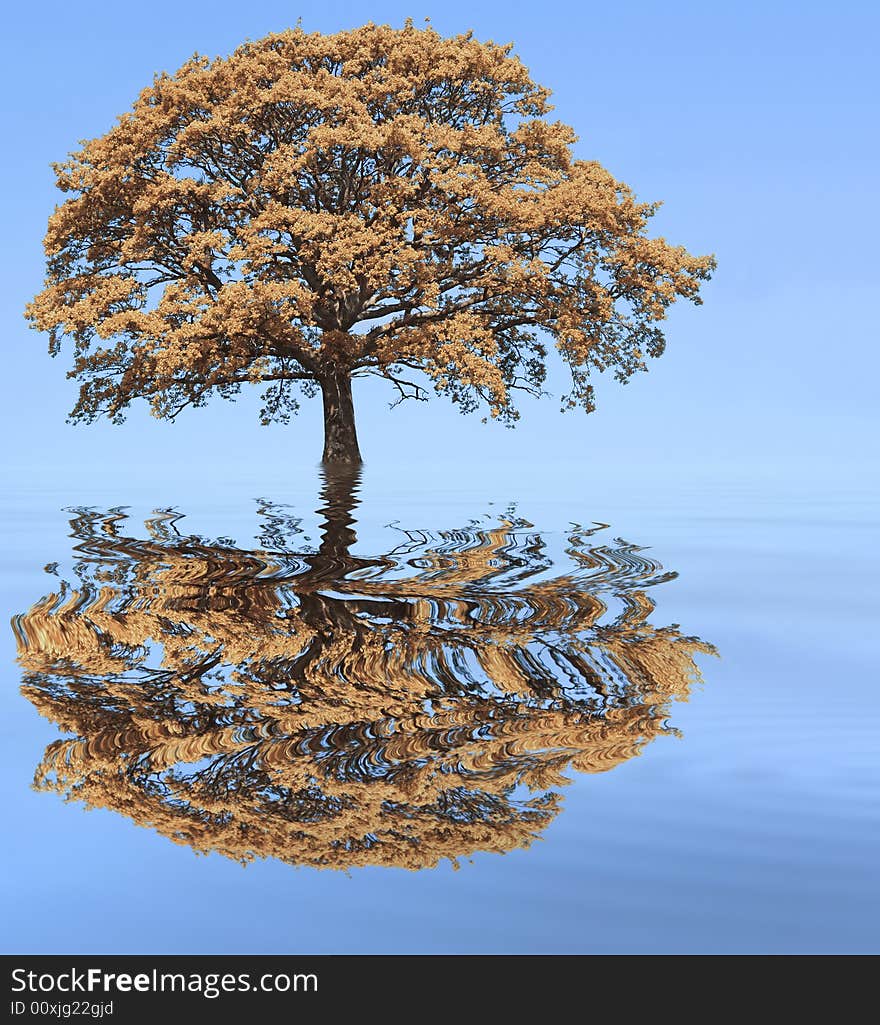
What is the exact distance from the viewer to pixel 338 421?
1384 inches

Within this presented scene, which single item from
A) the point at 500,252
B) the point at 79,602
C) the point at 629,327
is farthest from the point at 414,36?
the point at 79,602

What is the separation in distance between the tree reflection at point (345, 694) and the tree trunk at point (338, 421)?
19711mm

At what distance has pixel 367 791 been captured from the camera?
6602 mm

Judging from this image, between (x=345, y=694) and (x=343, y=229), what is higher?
(x=343, y=229)

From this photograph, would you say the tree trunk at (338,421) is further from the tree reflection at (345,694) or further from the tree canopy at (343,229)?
the tree reflection at (345,694)

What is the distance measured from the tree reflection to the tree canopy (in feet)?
48.1

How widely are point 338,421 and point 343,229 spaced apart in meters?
7.94

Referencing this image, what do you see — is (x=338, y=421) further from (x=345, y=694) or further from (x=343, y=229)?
(x=345, y=694)

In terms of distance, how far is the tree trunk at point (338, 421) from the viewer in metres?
A: 35.0

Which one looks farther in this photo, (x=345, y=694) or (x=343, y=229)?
(x=343, y=229)

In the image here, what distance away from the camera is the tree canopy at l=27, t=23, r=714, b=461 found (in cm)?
2869

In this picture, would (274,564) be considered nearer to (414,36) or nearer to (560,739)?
(560,739)

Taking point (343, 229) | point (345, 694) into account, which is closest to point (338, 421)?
point (343, 229)

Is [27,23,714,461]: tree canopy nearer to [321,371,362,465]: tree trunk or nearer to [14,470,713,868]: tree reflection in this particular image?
[321,371,362,465]: tree trunk
